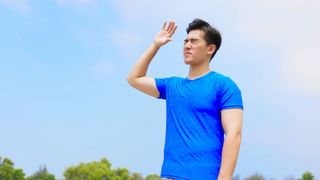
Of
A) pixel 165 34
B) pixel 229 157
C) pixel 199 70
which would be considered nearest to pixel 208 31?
pixel 199 70

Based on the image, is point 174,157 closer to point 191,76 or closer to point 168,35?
point 191,76

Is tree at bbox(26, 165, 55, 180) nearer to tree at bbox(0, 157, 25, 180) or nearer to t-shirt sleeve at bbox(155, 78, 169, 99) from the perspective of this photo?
tree at bbox(0, 157, 25, 180)


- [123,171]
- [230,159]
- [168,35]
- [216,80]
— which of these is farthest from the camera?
[123,171]

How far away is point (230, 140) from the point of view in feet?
13.2

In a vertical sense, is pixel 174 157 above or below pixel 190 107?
below

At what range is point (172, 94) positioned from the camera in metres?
4.41

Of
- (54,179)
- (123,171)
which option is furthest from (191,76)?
(54,179)

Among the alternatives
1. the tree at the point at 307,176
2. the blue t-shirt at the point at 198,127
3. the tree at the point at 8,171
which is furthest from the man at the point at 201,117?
the tree at the point at 307,176

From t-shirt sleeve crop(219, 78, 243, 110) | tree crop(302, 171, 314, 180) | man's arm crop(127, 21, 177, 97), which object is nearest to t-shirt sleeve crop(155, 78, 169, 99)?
man's arm crop(127, 21, 177, 97)

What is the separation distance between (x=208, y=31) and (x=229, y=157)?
1066 millimetres

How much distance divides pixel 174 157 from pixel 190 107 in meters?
0.41

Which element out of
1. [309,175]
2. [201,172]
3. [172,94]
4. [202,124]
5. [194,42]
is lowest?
[201,172]

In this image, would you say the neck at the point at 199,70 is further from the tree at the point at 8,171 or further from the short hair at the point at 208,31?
the tree at the point at 8,171

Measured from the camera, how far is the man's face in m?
4.33
